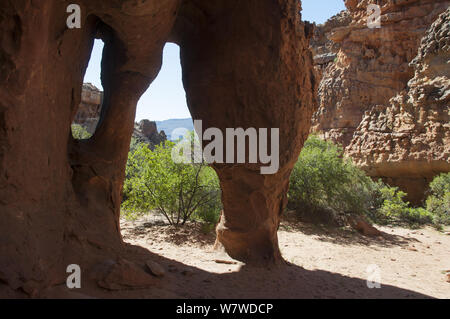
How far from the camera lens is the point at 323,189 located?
10.3 m

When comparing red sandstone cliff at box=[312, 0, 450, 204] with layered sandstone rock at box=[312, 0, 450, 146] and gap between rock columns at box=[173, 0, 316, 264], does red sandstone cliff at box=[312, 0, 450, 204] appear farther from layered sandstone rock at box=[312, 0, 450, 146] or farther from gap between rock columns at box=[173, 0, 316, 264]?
gap between rock columns at box=[173, 0, 316, 264]

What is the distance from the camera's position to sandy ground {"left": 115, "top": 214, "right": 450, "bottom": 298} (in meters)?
3.87

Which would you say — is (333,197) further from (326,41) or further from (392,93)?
(326,41)

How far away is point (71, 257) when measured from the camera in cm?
311

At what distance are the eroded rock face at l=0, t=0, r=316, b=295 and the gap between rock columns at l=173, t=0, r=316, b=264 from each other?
15mm

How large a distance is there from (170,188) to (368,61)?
18.1 m

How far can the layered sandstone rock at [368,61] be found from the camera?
19.3 m

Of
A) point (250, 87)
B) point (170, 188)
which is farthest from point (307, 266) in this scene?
point (170, 188)

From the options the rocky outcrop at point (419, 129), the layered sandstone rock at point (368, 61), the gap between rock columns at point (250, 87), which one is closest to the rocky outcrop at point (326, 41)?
the layered sandstone rock at point (368, 61)

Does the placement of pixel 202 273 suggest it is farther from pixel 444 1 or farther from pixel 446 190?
pixel 444 1

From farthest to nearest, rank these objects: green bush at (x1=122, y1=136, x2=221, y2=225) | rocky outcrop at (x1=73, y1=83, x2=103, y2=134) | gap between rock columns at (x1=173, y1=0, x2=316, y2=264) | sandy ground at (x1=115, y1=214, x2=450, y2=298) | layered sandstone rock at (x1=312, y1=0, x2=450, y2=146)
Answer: rocky outcrop at (x1=73, y1=83, x2=103, y2=134)
layered sandstone rock at (x1=312, y1=0, x2=450, y2=146)
green bush at (x1=122, y1=136, x2=221, y2=225)
gap between rock columns at (x1=173, y1=0, x2=316, y2=264)
sandy ground at (x1=115, y1=214, x2=450, y2=298)

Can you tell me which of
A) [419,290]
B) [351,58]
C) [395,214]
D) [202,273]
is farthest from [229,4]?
[351,58]

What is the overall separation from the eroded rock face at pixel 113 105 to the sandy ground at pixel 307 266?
578mm

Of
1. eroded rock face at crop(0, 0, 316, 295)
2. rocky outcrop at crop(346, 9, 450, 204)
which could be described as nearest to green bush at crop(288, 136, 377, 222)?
eroded rock face at crop(0, 0, 316, 295)
